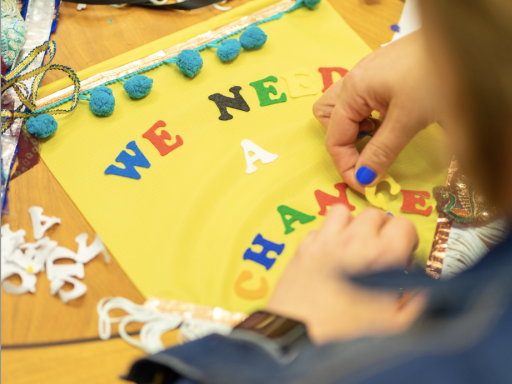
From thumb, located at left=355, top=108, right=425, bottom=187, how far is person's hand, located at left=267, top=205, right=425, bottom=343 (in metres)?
0.10

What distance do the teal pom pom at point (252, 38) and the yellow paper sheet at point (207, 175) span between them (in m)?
0.02

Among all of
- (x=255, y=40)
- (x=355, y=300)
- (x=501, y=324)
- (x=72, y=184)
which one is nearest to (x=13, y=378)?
(x=72, y=184)

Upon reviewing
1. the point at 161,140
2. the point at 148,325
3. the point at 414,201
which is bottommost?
the point at 414,201

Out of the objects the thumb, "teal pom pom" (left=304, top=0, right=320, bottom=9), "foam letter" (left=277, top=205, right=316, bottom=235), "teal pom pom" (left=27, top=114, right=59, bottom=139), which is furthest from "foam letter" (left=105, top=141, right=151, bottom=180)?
"teal pom pom" (left=304, top=0, right=320, bottom=9)

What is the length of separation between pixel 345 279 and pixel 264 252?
0.47ft

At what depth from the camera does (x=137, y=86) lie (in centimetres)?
69

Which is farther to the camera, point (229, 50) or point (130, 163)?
point (229, 50)

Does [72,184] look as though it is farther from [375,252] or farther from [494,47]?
[494,47]

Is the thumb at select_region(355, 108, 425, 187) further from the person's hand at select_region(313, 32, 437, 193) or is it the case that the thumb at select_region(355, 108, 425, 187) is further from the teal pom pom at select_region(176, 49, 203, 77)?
the teal pom pom at select_region(176, 49, 203, 77)

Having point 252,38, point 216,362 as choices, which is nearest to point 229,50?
point 252,38

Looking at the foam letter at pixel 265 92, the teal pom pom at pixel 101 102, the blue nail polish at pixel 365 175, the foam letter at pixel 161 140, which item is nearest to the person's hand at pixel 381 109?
the blue nail polish at pixel 365 175

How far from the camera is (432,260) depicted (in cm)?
62

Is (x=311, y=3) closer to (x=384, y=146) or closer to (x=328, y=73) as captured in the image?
(x=328, y=73)

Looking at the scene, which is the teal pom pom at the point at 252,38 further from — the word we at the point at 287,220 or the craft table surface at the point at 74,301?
the word we at the point at 287,220
